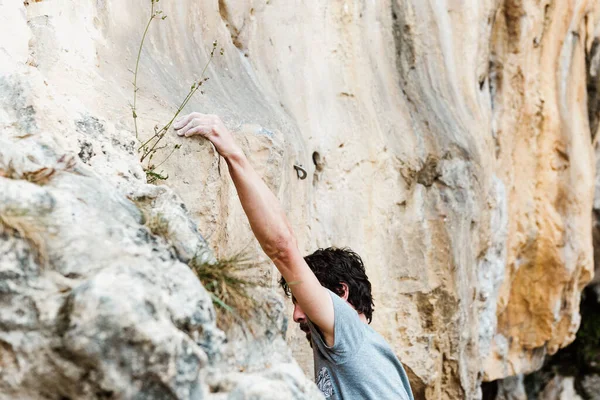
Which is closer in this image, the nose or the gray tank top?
the gray tank top

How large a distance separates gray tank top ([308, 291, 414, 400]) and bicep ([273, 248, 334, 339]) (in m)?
0.04

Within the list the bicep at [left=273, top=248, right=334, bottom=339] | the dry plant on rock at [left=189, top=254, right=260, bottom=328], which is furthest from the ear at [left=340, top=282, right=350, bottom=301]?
the dry plant on rock at [left=189, top=254, right=260, bottom=328]

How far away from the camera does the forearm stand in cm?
255

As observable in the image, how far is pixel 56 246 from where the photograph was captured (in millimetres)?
1840

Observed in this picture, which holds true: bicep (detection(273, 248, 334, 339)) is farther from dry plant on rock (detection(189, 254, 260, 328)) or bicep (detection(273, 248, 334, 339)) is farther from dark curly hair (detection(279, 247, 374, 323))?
dry plant on rock (detection(189, 254, 260, 328))

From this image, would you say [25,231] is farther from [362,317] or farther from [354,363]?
[362,317]

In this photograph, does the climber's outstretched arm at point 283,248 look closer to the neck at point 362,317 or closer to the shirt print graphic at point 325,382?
the shirt print graphic at point 325,382

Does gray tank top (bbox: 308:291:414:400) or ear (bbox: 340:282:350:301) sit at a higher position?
ear (bbox: 340:282:350:301)

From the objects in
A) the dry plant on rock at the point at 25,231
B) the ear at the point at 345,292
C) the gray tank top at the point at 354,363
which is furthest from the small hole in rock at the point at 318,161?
the dry plant on rock at the point at 25,231

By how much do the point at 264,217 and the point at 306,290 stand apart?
0.27m

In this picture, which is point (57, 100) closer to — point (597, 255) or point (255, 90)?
point (255, 90)

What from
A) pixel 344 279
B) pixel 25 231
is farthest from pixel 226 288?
pixel 344 279

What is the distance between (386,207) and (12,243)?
3645 mm

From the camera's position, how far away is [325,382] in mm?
2738
